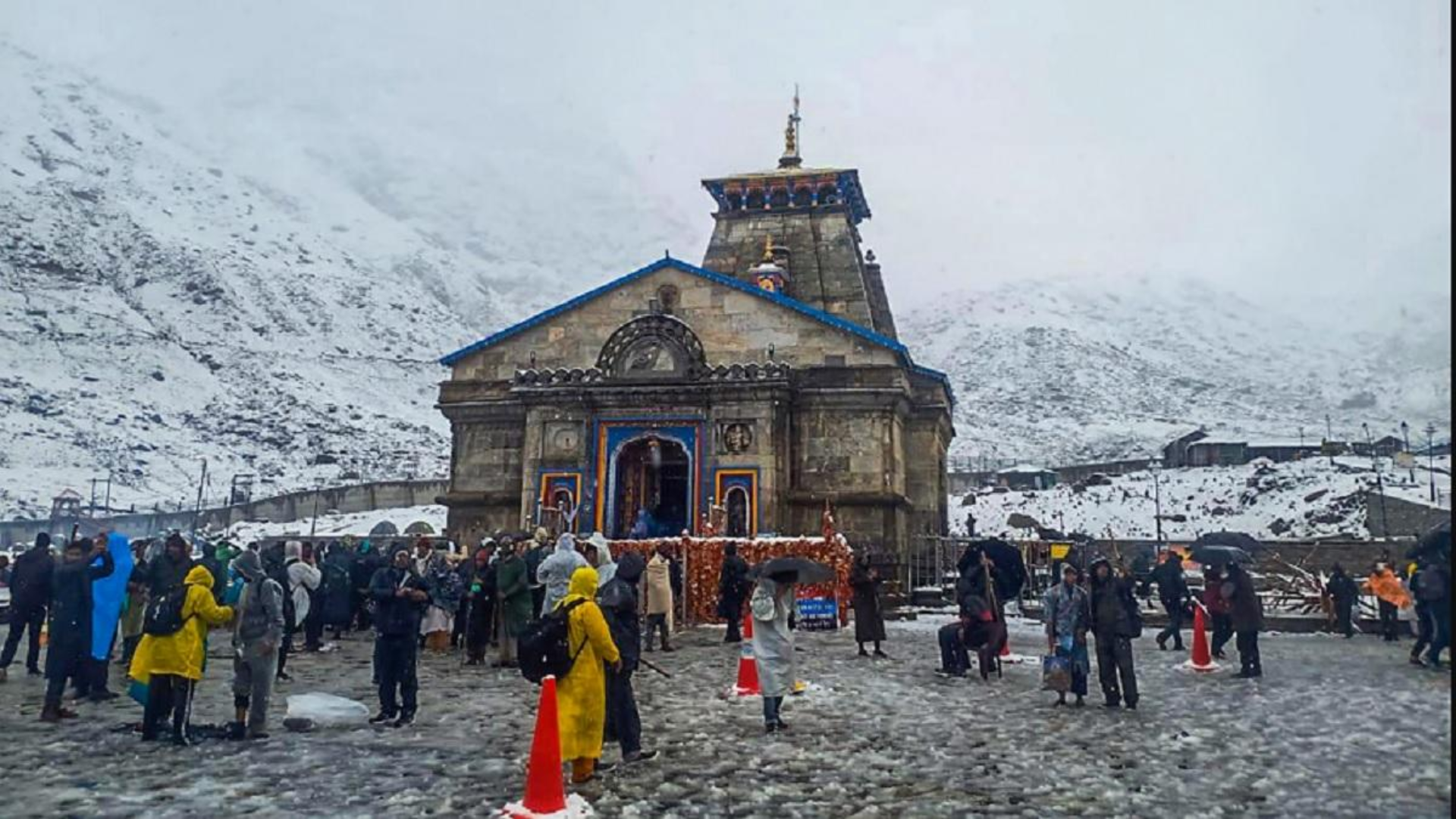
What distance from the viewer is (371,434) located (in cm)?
9356

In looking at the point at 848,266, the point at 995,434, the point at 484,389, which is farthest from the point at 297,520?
the point at 995,434

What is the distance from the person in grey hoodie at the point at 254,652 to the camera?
877 centimetres

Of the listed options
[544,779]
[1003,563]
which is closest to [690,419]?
[1003,563]

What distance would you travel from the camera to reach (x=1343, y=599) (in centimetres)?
1803

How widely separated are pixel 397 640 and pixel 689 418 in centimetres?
1585

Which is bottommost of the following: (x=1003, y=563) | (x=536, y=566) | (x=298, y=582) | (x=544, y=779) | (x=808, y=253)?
(x=544, y=779)

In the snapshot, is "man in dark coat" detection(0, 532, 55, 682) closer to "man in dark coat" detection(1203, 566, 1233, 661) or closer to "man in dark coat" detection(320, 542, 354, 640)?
"man in dark coat" detection(320, 542, 354, 640)

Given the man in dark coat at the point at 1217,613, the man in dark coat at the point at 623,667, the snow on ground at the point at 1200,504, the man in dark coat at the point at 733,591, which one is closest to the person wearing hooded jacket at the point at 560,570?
the man in dark coat at the point at 623,667

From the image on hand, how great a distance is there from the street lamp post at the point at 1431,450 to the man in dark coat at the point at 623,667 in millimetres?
5730

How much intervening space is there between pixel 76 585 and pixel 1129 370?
12269cm

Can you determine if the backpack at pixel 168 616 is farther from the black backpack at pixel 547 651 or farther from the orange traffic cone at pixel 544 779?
the orange traffic cone at pixel 544 779

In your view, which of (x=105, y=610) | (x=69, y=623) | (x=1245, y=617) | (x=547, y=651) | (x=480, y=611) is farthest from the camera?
(x=480, y=611)

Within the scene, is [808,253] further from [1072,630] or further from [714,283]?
[1072,630]

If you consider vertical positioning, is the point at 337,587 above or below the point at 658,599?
above
